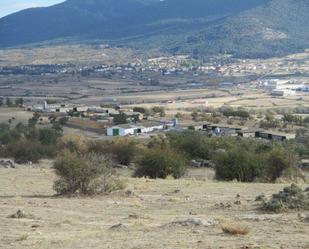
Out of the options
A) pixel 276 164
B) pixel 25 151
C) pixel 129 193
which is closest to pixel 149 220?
pixel 129 193

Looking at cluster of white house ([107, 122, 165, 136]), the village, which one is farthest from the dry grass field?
cluster of white house ([107, 122, 165, 136])

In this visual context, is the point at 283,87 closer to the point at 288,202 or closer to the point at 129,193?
the point at 129,193

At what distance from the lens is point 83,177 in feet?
81.2

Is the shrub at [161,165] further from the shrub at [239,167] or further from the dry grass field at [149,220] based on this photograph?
the dry grass field at [149,220]

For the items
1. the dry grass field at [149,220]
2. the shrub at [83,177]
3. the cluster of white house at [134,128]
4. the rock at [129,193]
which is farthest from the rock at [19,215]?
the cluster of white house at [134,128]

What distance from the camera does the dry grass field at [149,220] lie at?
14414 millimetres

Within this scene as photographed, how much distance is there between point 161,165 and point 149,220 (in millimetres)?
17933

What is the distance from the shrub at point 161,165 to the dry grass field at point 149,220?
25.5 feet

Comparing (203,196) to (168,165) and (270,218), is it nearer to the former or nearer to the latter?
(270,218)

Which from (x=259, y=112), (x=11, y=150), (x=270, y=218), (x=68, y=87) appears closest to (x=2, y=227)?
(x=270, y=218)

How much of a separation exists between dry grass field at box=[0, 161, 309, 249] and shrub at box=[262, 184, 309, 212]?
48cm

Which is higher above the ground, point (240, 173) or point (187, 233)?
point (187, 233)

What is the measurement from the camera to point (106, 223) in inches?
709

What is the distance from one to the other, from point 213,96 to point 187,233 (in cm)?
13372
